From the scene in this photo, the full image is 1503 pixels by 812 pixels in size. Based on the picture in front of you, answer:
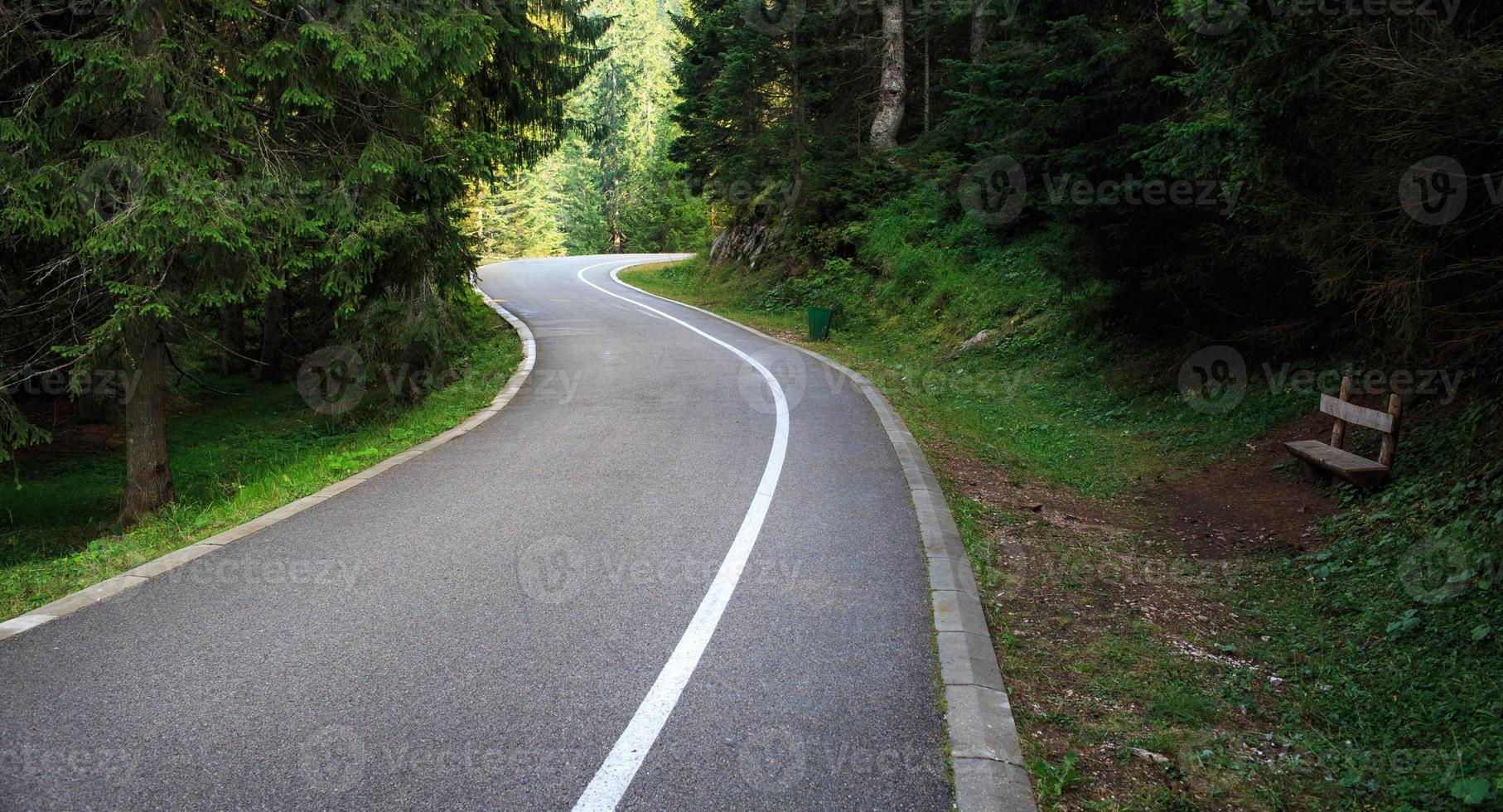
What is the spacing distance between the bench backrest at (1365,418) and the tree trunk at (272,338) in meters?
19.3

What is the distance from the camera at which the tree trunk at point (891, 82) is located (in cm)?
2412

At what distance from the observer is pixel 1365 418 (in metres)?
7.26

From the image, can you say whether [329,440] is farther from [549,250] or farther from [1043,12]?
[549,250]

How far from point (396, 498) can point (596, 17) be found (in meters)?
16.1

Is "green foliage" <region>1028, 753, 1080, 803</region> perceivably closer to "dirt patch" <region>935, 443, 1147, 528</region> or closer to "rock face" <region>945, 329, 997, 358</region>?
"dirt patch" <region>935, 443, 1147, 528</region>

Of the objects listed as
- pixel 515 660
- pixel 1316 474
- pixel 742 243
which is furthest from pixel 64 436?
pixel 742 243

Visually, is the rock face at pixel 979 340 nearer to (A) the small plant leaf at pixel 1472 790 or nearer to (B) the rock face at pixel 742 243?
(A) the small plant leaf at pixel 1472 790

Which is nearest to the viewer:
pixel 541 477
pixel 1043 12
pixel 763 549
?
pixel 763 549

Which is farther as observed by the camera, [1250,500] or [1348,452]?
[1250,500]

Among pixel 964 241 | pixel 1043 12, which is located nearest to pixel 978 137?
pixel 964 241

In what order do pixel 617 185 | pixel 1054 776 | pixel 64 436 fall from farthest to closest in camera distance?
pixel 617 185 → pixel 64 436 → pixel 1054 776

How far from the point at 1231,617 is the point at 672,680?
4028 mm

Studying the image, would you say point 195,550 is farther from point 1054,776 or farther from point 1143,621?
point 1143,621

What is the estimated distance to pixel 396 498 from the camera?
24.5 feet
